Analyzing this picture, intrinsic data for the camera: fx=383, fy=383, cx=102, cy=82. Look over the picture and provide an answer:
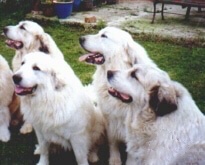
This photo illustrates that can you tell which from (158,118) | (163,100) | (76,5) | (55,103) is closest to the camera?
(163,100)

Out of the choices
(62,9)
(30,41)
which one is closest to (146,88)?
(30,41)

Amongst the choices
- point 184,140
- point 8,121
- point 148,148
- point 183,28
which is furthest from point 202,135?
point 183,28

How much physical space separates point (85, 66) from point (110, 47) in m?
2.75

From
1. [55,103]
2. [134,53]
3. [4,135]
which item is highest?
[134,53]

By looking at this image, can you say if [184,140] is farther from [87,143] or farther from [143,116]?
[87,143]

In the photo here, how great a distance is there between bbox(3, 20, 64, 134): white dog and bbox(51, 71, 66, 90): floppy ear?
84 cm

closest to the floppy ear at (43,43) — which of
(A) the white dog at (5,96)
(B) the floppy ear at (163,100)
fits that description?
(A) the white dog at (5,96)

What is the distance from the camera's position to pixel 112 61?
4039 millimetres

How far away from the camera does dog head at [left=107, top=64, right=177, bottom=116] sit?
9.90 ft

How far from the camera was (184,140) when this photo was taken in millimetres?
3035

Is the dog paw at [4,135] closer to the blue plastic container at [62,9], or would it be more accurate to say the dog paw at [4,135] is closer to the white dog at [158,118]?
the white dog at [158,118]

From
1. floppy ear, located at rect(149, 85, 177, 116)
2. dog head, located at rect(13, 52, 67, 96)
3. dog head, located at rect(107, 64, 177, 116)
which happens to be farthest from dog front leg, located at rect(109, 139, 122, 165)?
floppy ear, located at rect(149, 85, 177, 116)

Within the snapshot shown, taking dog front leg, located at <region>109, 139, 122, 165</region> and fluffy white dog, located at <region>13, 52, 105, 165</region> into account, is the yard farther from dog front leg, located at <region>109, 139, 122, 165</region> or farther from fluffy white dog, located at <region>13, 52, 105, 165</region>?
fluffy white dog, located at <region>13, 52, 105, 165</region>

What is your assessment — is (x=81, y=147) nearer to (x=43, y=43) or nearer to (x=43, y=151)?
(x=43, y=151)
